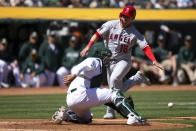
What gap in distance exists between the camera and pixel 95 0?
19.5m

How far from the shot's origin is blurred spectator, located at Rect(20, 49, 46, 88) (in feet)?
59.4

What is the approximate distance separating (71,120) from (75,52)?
34.3ft

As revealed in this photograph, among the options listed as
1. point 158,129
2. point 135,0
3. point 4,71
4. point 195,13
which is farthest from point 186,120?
point 135,0

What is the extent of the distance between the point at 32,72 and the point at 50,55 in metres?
0.88

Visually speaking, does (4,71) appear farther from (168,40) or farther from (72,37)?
(168,40)

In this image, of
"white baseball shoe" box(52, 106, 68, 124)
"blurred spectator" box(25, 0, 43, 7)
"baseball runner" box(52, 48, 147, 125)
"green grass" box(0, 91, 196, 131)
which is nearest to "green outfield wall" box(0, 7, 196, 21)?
"blurred spectator" box(25, 0, 43, 7)

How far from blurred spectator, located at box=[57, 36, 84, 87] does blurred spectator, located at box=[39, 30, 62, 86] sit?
334mm

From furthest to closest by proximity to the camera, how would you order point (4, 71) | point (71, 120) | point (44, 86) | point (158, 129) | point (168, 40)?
point (168, 40)
point (44, 86)
point (4, 71)
point (71, 120)
point (158, 129)

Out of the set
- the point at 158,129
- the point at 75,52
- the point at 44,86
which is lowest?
the point at 44,86

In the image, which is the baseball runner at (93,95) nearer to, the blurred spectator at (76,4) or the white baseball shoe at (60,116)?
the white baseball shoe at (60,116)

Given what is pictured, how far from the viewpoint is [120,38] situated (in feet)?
28.6

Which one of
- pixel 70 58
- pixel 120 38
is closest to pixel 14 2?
pixel 70 58

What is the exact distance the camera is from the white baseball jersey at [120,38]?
28.5 ft

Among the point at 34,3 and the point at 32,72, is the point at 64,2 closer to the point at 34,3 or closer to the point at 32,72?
the point at 34,3
